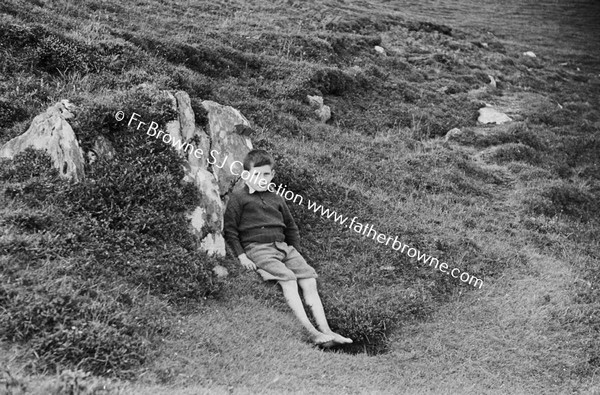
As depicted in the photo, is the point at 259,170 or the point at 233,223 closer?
the point at 233,223

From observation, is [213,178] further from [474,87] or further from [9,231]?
[474,87]

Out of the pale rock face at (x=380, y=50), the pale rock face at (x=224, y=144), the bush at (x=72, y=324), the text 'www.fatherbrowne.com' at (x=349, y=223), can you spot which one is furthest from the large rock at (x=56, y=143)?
the pale rock face at (x=380, y=50)

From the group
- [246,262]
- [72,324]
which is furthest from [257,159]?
[72,324]

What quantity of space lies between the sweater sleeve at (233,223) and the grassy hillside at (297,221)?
1.24 ft

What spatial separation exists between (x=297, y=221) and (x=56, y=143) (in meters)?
5.26

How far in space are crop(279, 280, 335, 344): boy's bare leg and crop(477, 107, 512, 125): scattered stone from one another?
50.8 ft

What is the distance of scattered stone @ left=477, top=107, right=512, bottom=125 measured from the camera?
21.9m

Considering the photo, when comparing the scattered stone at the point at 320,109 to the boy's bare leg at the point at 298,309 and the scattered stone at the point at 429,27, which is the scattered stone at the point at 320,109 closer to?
the boy's bare leg at the point at 298,309

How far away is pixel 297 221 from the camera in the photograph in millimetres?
11766

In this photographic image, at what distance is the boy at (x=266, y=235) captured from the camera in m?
9.50

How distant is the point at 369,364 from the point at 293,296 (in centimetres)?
181

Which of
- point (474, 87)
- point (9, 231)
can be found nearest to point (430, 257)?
point (9, 231)

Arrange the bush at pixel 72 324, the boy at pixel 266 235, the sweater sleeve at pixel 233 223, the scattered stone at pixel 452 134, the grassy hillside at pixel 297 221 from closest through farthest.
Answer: the bush at pixel 72 324 < the grassy hillside at pixel 297 221 < the boy at pixel 266 235 < the sweater sleeve at pixel 233 223 < the scattered stone at pixel 452 134

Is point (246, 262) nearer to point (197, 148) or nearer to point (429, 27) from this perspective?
point (197, 148)
